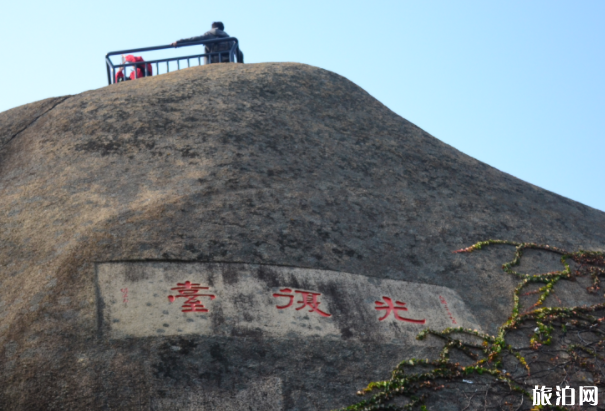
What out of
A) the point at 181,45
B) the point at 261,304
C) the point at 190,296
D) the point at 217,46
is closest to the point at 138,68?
the point at 181,45

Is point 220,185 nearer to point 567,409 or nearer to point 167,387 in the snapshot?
point 167,387

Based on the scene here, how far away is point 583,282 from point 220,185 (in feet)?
18.9

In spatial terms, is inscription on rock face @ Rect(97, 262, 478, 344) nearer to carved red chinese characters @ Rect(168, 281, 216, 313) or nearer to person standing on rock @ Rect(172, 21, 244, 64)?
carved red chinese characters @ Rect(168, 281, 216, 313)

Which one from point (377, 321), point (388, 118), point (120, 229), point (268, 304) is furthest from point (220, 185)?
point (388, 118)

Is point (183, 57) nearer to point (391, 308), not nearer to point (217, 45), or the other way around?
point (217, 45)

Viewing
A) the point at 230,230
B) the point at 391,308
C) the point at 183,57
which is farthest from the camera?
the point at 183,57

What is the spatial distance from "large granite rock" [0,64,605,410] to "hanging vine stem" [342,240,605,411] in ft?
0.73

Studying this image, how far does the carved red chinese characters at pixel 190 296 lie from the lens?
6906 mm

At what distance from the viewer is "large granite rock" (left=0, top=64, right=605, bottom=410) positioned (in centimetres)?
630

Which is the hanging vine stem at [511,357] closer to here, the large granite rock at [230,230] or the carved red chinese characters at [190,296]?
the large granite rock at [230,230]

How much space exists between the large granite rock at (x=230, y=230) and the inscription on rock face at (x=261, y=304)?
0.10 ft

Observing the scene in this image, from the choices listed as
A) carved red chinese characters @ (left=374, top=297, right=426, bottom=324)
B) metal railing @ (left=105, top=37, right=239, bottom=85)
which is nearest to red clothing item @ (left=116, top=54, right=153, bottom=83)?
metal railing @ (left=105, top=37, right=239, bottom=85)

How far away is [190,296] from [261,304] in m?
0.84

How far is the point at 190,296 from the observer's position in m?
7.06
